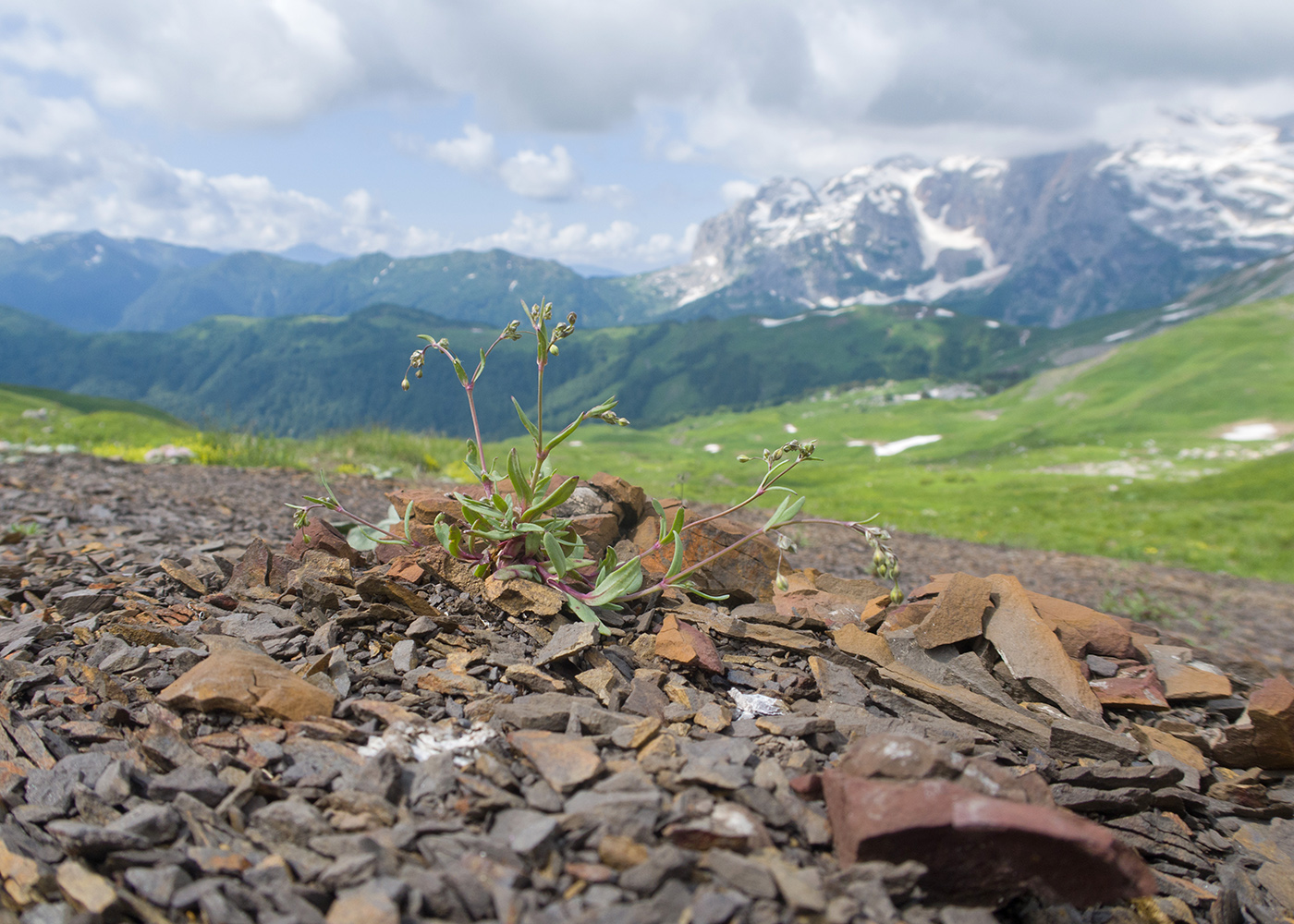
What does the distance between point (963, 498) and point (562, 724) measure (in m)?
30.8

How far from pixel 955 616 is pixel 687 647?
2.03 metres

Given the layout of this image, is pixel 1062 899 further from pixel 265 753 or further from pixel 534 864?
pixel 265 753

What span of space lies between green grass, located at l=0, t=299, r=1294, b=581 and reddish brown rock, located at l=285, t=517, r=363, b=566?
255 centimetres

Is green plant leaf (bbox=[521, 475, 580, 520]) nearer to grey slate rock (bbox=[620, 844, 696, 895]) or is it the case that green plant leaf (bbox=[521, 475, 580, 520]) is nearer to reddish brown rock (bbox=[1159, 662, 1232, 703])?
grey slate rock (bbox=[620, 844, 696, 895])

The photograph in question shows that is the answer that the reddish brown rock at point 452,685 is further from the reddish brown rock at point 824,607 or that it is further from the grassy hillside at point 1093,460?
the reddish brown rock at point 824,607

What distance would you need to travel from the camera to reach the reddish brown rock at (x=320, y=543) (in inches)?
202

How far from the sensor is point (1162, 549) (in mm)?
20234

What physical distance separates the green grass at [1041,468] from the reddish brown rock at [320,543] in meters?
2.55

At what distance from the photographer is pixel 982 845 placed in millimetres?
2449

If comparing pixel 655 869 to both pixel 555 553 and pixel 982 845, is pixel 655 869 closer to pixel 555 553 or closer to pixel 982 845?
pixel 982 845

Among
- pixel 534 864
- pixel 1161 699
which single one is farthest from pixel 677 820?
pixel 1161 699

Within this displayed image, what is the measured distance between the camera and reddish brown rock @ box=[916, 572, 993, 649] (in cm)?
470

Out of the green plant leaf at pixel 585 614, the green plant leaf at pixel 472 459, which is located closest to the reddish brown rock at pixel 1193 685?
the green plant leaf at pixel 585 614

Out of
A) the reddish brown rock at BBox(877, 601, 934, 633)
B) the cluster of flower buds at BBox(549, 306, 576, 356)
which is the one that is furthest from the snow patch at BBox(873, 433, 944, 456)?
the cluster of flower buds at BBox(549, 306, 576, 356)
